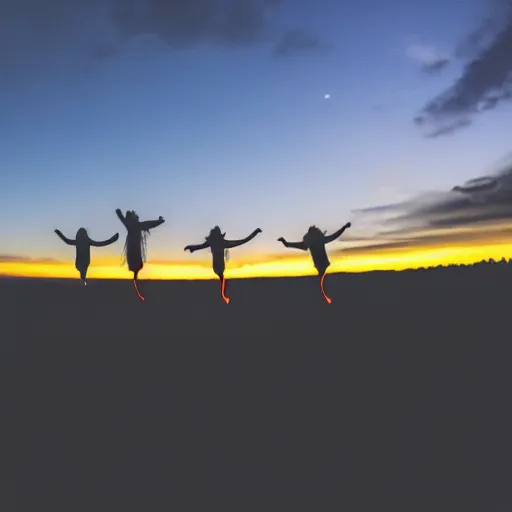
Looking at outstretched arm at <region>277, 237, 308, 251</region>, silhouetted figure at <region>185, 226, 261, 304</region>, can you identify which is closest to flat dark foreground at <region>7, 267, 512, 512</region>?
silhouetted figure at <region>185, 226, 261, 304</region>

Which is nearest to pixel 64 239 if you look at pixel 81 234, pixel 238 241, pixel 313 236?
pixel 81 234

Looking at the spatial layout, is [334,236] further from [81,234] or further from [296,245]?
[81,234]

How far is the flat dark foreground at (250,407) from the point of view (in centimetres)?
1158

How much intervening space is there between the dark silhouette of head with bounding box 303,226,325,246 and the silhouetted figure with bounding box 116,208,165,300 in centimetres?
277

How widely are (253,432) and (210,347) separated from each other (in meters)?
5.93

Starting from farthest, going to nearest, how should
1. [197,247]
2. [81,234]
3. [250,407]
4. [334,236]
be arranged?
[250,407]
[81,234]
[197,247]
[334,236]

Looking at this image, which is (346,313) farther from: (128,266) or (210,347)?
(128,266)

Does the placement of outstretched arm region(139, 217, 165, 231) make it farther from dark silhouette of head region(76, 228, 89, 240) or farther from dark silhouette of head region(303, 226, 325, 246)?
dark silhouette of head region(303, 226, 325, 246)

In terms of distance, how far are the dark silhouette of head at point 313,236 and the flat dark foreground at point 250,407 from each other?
5.73m

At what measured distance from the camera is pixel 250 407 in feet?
49.7

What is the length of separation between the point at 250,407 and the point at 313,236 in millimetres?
7370

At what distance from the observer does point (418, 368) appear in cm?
1889

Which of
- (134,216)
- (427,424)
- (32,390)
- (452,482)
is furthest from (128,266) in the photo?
(427,424)

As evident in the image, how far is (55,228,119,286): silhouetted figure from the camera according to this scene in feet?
33.7
